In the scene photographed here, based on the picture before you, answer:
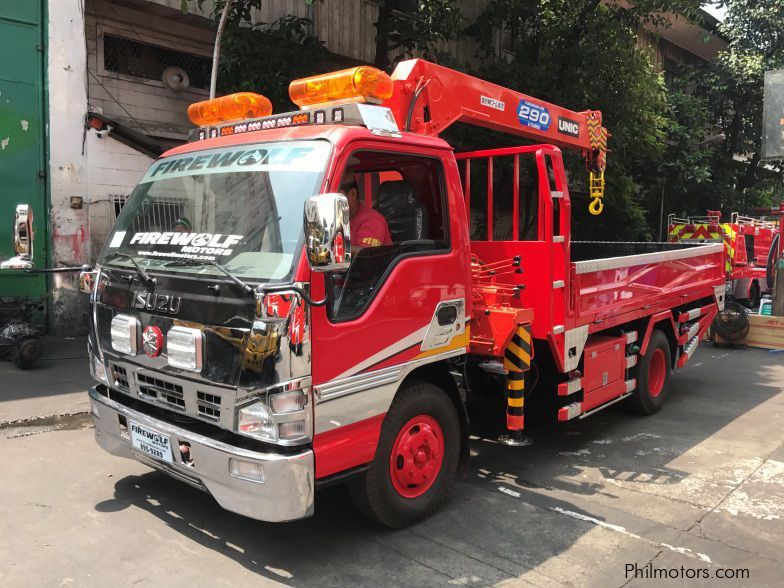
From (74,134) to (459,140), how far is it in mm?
6333

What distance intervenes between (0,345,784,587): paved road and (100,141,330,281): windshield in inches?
63.9

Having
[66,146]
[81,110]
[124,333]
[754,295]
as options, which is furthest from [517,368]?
[754,295]

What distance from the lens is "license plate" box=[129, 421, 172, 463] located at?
11.6ft

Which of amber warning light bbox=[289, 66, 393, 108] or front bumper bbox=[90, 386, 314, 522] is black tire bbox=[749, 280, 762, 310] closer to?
amber warning light bbox=[289, 66, 393, 108]

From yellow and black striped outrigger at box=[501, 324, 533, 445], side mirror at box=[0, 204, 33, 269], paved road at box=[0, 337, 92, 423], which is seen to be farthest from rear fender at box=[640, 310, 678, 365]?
paved road at box=[0, 337, 92, 423]

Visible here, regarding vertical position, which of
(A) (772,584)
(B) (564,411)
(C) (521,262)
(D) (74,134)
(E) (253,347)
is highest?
(D) (74,134)

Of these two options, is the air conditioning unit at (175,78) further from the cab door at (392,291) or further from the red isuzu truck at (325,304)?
the cab door at (392,291)

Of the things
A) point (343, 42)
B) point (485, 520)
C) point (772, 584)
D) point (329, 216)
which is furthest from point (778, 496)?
point (343, 42)

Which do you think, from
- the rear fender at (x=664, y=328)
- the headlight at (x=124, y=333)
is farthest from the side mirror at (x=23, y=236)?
the rear fender at (x=664, y=328)

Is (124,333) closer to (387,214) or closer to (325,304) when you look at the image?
(325,304)

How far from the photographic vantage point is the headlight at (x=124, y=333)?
3.66 metres

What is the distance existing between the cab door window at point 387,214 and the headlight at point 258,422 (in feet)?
2.29

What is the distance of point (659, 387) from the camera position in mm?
6969

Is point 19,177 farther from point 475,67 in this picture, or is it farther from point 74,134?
point 475,67
